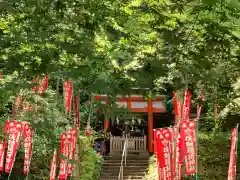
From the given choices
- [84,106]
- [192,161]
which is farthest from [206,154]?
[84,106]

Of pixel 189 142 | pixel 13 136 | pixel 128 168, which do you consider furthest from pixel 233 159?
pixel 128 168

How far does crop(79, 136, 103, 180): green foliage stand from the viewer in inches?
639

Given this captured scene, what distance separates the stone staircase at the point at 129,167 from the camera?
1788 cm

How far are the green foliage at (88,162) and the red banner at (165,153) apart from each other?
437cm

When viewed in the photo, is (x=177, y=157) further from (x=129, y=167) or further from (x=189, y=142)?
(x=129, y=167)

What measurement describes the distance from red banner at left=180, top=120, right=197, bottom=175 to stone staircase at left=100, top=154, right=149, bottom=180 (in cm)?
641

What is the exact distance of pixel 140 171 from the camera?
18328 mm

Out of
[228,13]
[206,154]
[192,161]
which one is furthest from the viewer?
[206,154]

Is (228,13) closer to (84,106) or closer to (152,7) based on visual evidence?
(152,7)

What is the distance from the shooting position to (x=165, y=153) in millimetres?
11797

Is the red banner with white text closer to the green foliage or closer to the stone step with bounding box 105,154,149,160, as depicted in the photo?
the green foliage

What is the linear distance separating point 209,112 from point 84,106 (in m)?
6.25

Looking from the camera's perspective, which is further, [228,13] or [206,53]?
[206,53]

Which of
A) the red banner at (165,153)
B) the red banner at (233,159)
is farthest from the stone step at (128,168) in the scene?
the red banner at (233,159)
